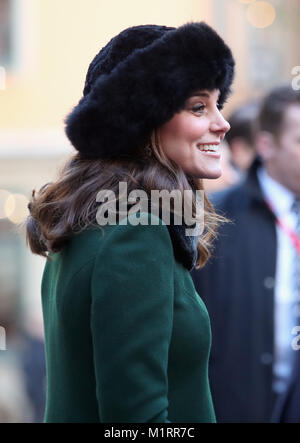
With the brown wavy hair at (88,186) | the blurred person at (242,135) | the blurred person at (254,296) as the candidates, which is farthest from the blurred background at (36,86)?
the brown wavy hair at (88,186)

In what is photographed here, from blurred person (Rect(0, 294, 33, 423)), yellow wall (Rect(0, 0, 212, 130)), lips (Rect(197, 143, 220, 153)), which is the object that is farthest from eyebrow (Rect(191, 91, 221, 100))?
yellow wall (Rect(0, 0, 212, 130))

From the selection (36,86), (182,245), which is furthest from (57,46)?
(182,245)

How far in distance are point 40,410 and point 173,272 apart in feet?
12.9

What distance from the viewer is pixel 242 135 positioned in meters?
4.81

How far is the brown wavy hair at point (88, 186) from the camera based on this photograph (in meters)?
1.84

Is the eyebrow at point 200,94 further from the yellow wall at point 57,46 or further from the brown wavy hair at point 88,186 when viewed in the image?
the yellow wall at point 57,46

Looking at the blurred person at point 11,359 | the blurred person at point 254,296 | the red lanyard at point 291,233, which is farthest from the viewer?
the blurred person at point 11,359

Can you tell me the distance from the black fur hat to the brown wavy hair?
0.04 metres

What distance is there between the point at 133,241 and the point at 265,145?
226 centimetres

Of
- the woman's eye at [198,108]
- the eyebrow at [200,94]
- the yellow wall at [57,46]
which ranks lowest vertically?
the woman's eye at [198,108]

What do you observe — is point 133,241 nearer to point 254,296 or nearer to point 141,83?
point 141,83

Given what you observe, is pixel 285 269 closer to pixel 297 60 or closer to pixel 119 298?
pixel 119 298
